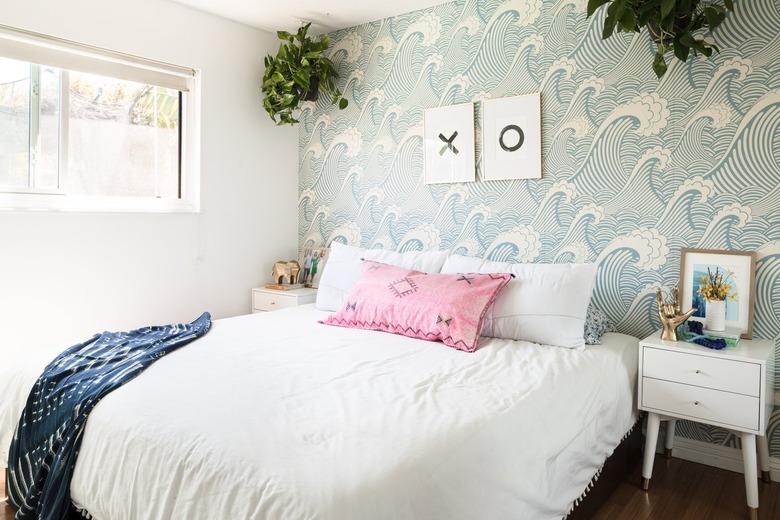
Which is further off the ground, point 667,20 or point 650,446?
point 667,20

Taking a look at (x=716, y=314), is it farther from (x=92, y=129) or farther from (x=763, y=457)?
(x=92, y=129)

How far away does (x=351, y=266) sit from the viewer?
3174 mm

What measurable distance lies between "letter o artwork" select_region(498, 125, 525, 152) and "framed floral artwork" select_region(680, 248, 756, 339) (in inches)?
39.7

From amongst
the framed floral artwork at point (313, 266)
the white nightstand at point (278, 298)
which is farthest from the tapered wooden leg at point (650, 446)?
the framed floral artwork at point (313, 266)

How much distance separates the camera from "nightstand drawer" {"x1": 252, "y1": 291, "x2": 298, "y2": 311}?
3609mm

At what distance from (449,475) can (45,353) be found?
5.89 feet

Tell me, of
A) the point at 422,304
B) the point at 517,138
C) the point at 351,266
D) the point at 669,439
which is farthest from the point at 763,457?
the point at 351,266

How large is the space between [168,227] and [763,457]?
Result: 3.33 m

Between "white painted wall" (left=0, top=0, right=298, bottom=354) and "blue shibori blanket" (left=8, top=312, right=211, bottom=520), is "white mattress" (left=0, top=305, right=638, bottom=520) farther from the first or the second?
"white painted wall" (left=0, top=0, right=298, bottom=354)

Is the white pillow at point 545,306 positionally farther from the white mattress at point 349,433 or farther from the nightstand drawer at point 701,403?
the nightstand drawer at point 701,403

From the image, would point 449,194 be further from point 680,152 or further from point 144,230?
point 144,230

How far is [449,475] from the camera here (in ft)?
4.32

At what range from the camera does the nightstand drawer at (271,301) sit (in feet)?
11.8

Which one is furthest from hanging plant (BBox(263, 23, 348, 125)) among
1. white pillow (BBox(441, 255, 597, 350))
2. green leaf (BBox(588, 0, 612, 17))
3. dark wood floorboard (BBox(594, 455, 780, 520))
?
dark wood floorboard (BBox(594, 455, 780, 520))
